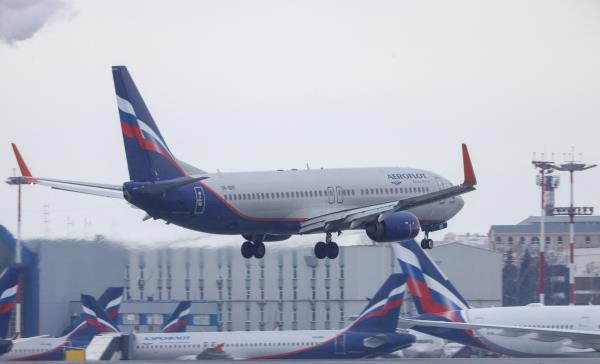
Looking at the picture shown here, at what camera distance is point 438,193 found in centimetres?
7206

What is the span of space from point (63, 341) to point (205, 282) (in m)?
23.3

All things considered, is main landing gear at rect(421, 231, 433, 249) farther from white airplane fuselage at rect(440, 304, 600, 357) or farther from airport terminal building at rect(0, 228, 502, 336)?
airport terminal building at rect(0, 228, 502, 336)

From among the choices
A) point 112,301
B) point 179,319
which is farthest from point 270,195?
point 112,301

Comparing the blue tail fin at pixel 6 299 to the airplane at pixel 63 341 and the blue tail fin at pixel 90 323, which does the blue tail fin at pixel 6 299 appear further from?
the blue tail fin at pixel 90 323

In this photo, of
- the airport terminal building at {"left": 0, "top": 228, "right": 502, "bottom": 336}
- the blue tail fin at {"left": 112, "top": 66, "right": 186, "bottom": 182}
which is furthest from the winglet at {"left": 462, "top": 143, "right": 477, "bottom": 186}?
the airport terminal building at {"left": 0, "top": 228, "right": 502, "bottom": 336}

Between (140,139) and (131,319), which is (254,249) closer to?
(140,139)

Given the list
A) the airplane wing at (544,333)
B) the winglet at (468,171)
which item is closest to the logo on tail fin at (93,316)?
the airplane wing at (544,333)

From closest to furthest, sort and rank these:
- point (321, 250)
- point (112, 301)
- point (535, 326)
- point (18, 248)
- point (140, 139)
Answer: point (140, 139) → point (321, 250) → point (535, 326) → point (112, 301) → point (18, 248)

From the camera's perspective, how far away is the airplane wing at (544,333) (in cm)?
7331

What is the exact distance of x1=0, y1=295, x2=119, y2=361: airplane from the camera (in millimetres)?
80750

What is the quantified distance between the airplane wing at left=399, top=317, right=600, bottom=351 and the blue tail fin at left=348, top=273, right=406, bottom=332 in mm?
2707

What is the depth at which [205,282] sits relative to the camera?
10538cm

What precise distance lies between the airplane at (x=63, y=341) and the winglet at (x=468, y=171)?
28.7 m

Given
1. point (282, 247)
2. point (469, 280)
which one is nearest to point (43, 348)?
point (282, 247)
